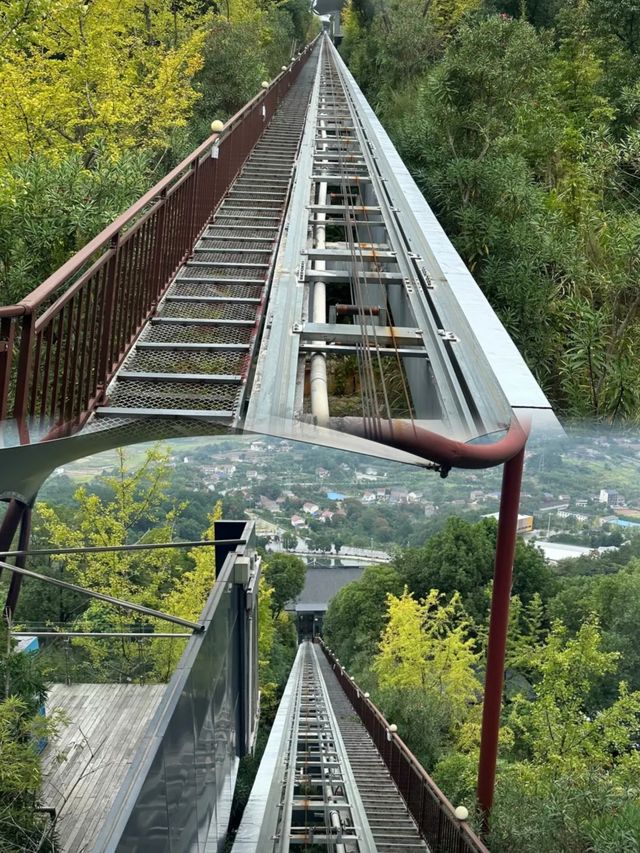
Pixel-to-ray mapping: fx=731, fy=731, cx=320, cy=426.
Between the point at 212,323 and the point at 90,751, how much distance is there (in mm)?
2325

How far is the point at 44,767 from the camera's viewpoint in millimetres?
3529

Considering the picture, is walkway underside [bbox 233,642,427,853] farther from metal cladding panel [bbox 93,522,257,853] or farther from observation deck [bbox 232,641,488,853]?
metal cladding panel [bbox 93,522,257,853]

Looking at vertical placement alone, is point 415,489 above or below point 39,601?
above

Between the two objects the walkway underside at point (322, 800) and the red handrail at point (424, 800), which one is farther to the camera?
the walkway underside at point (322, 800)

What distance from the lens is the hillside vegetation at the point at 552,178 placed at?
5191mm

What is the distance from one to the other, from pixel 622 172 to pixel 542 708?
5637 mm

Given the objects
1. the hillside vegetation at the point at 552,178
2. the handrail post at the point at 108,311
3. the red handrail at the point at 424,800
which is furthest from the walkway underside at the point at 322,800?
the hillside vegetation at the point at 552,178

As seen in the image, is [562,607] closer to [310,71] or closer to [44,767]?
[44,767]

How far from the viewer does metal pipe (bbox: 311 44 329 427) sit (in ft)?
4.55

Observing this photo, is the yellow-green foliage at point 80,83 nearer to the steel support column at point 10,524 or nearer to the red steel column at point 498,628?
the steel support column at point 10,524

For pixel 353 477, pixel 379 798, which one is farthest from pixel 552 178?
pixel 353 477

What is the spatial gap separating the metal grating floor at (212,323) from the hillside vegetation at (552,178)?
1730mm

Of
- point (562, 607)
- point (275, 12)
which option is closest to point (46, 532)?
point (562, 607)

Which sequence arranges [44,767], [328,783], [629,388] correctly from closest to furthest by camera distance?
1. [44,767]
2. [629,388]
3. [328,783]
